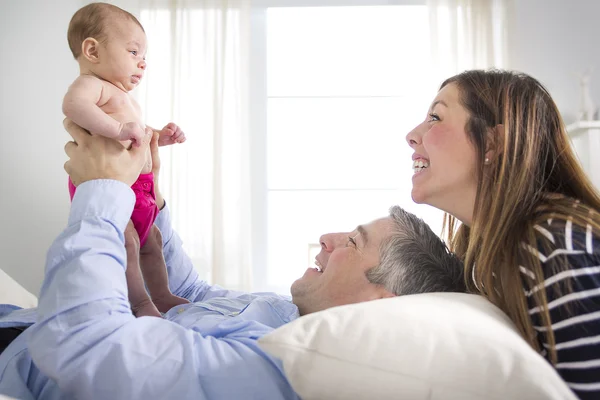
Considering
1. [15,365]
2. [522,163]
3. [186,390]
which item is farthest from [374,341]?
[15,365]

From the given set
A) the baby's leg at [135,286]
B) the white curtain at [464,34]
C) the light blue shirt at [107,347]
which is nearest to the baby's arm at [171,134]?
the baby's leg at [135,286]

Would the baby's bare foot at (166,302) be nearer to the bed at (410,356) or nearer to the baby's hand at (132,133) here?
the baby's hand at (132,133)

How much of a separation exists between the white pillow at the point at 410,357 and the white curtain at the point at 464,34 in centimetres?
336

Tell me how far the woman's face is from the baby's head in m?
0.82

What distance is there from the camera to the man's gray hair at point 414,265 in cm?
134

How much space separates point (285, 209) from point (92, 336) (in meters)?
3.15

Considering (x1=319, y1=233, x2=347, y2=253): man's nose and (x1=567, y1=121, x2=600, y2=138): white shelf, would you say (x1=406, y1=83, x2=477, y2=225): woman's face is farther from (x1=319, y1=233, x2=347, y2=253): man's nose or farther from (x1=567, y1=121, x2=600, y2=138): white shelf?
(x1=567, y1=121, x2=600, y2=138): white shelf

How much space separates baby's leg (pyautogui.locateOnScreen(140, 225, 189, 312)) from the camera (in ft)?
5.29

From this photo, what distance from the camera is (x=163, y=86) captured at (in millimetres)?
4012

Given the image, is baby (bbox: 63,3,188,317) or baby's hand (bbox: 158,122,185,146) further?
baby's hand (bbox: 158,122,185,146)

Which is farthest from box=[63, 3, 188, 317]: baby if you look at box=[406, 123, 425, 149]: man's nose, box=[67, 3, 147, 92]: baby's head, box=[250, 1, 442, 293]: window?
box=[250, 1, 442, 293]: window

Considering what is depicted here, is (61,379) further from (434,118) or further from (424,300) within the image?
(434,118)

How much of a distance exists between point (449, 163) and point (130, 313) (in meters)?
0.78

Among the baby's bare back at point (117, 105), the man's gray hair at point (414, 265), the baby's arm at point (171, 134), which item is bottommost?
the man's gray hair at point (414, 265)
